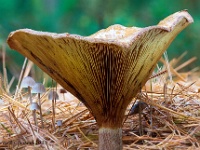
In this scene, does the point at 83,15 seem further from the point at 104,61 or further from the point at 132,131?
the point at 104,61

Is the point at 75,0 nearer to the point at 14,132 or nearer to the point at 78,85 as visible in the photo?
the point at 14,132

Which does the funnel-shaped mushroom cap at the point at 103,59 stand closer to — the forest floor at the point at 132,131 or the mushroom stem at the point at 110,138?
the mushroom stem at the point at 110,138

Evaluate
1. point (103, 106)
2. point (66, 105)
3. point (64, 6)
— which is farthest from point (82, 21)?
point (103, 106)

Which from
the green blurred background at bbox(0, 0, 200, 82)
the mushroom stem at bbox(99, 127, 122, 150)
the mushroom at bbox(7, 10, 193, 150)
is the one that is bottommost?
the mushroom stem at bbox(99, 127, 122, 150)

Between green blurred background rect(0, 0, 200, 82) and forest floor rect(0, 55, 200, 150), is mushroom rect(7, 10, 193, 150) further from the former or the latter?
green blurred background rect(0, 0, 200, 82)

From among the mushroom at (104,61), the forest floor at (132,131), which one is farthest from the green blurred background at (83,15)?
the mushroom at (104,61)

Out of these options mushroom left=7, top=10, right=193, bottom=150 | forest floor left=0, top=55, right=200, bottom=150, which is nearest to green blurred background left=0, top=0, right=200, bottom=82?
forest floor left=0, top=55, right=200, bottom=150

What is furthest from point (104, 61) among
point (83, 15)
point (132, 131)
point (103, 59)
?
point (83, 15)
